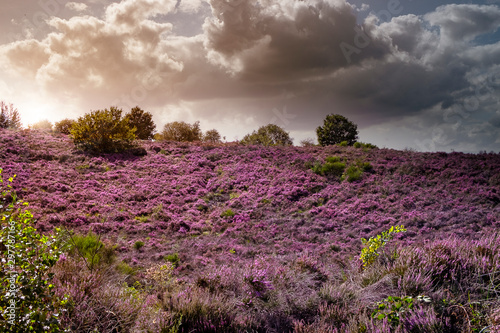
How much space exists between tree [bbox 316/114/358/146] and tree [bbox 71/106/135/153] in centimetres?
3704

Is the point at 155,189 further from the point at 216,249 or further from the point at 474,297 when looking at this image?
the point at 474,297

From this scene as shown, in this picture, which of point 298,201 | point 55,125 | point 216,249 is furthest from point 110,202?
point 55,125

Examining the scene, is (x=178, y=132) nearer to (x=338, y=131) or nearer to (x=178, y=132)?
(x=178, y=132)

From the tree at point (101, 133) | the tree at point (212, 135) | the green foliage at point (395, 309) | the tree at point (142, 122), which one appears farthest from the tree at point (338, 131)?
the green foliage at point (395, 309)

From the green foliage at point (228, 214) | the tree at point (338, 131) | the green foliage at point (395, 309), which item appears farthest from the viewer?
the tree at point (338, 131)

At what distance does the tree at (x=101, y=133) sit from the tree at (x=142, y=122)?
76.1ft

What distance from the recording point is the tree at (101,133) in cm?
2425

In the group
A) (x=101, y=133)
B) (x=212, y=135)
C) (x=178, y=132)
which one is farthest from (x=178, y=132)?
(x=101, y=133)

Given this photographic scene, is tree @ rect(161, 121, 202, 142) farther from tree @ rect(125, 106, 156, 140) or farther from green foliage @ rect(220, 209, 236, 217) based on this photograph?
Answer: green foliage @ rect(220, 209, 236, 217)

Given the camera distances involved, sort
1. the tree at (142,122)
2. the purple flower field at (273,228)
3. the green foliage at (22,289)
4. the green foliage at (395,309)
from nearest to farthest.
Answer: the green foliage at (22,289)
the green foliage at (395,309)
the purple flower field at (273,228)
the tree at (142,122)

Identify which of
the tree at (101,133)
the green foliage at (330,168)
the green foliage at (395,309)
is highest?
the tree at (101,133)

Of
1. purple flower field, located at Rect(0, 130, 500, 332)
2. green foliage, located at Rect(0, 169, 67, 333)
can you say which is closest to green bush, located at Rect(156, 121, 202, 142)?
purple flower field, located at Rect(0, 130, 500, 332)

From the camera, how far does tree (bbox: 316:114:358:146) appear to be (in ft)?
177

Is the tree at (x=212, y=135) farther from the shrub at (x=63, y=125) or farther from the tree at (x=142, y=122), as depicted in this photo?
the shrub at (x=63, y=125)
